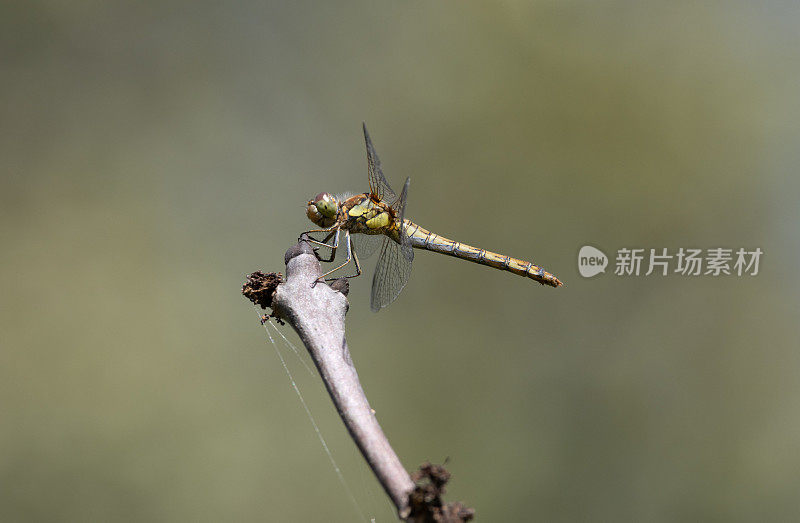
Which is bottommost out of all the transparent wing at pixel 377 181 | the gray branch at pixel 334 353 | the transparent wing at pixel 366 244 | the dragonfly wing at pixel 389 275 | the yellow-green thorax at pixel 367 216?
the gray branch at pixel 334 353

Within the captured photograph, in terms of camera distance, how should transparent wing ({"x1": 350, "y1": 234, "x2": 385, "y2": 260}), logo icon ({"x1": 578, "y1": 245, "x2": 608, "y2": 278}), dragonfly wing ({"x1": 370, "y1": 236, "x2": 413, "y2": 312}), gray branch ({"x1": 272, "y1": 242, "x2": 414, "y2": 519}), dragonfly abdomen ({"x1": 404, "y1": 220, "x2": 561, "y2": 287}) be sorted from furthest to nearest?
1. logo icon ({"x1": 578, "y1": 245, "x2": 608, "y2": 278})
2. dragonfly abdomen ({"x1": 404, "y1": 220, "x2": 561, "y2": 287})
3. transparent wing ({"x1": 350, "y1": 234, "x2": 385, "y2": 260})
4. dragonfly wing ({"x1": 370, "y1": 236, "x2": 413, "y2": 312})
5. gray branch ({"x1": 272, "y1": 242, "x2": 414, "y2": 519})

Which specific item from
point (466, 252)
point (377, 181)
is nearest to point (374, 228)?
point (377, 181)

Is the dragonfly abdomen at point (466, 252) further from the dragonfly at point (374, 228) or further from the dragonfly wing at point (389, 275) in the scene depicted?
the dragonfly wing at point (389, 275)

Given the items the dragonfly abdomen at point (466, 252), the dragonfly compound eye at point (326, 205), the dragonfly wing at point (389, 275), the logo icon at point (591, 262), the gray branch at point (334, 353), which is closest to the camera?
the gray branch at point (334, 353)

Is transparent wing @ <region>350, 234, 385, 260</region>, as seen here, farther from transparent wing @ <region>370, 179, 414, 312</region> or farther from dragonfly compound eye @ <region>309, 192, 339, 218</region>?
dragonfly compound eye @ <region>309, 192, 339, 218</region>

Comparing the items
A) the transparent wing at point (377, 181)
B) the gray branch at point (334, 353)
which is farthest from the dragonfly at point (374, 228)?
the gray branch at point (334, 353)

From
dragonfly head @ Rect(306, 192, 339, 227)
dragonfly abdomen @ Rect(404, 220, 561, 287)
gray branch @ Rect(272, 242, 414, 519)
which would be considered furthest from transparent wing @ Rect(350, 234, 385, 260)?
gray branch @ Rect(272, 242, 414, 519)

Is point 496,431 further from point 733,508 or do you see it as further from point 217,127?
point 217,127
